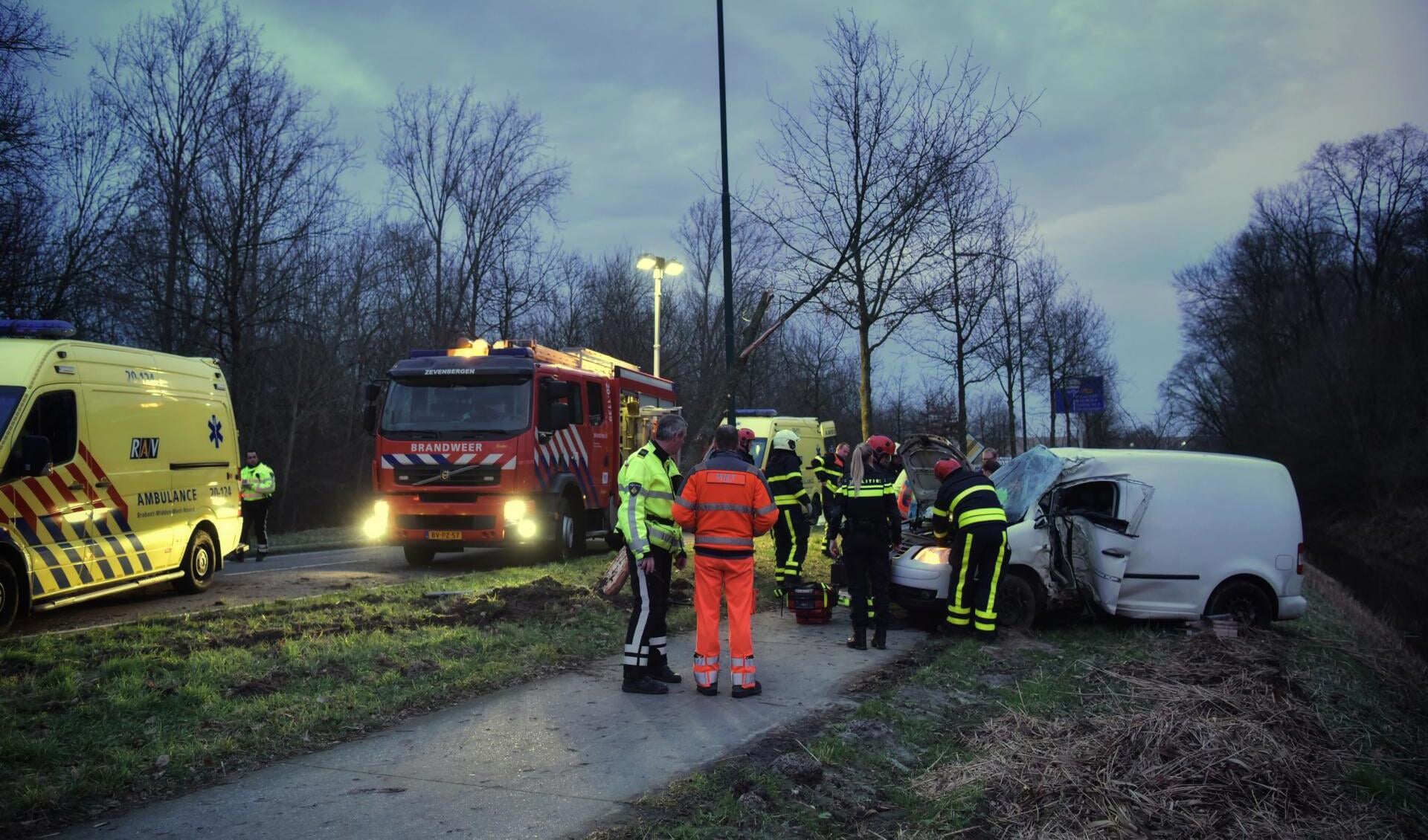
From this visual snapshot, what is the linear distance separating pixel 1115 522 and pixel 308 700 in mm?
7332

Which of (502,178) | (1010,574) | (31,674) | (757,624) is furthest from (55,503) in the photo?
(502,178)

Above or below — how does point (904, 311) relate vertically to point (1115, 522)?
above

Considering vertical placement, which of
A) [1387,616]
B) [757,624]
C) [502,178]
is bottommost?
[1387,616]

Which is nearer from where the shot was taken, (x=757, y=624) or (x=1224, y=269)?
(x=757, y=624)

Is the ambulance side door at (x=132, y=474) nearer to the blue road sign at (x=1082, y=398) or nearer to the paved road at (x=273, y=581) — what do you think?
the paved road at (x=273, y=581)

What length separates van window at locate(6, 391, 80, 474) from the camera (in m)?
8.93

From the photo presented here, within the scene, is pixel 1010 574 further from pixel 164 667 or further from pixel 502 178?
pixel 502 178

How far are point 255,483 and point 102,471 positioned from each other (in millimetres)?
7053

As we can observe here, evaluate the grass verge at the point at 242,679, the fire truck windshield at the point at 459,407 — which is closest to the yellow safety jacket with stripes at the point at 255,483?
the fire truck windshield at the point at 459,407

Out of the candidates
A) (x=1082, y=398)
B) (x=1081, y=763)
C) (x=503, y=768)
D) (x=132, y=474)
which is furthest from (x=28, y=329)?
(x=1082, y=398)

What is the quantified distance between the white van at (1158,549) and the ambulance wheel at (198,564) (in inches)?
316

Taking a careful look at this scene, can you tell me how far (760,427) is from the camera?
79.4ft

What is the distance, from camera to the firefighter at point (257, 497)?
16.6 m

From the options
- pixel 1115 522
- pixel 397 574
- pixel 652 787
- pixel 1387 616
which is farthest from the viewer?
pixel 1387 616
